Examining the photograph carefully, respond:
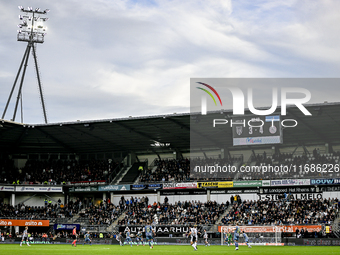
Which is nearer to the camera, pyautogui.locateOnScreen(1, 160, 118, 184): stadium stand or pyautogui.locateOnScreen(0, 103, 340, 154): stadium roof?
pyautogui.locateOnScreen(0, 103, 340, 154): stadium roof

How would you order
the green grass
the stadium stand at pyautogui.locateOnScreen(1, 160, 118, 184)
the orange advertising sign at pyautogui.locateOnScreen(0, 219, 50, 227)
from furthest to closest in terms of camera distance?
the stadium stand at pyautogui.locateOnScreen(1, 160, 118, 184) → the orange advertising sign at pyautogui.locateOnScreen(0, 219, 50, 227) → the green grass

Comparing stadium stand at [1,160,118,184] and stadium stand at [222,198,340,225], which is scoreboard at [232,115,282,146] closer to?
stadium stand at [222,198,340,225]

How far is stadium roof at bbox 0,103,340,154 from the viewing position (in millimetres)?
47125

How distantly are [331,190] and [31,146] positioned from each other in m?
40.3

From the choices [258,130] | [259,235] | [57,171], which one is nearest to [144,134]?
[258,130]

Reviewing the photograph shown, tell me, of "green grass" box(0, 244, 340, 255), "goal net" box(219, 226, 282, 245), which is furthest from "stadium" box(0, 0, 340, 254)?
"green grass" box(0, 244, 340, 255)

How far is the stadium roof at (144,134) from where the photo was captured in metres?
47.1

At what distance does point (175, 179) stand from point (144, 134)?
6.88 metres

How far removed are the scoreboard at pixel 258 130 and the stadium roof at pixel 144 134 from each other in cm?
158

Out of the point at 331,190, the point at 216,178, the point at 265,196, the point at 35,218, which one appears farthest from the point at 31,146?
the point at 331,190

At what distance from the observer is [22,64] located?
58.5 meters

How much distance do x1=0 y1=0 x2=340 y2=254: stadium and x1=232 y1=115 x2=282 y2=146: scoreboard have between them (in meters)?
0.11

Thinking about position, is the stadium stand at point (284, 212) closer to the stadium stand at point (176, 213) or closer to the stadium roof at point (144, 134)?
the stadium stand at point (176, 213)

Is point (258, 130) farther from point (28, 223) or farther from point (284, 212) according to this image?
point (28, 223)
